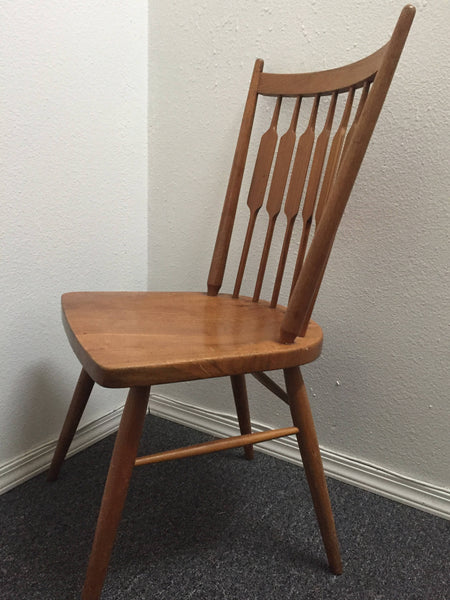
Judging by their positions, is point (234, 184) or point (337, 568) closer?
point (337, 568)

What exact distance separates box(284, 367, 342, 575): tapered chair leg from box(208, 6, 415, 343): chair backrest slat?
97 mm

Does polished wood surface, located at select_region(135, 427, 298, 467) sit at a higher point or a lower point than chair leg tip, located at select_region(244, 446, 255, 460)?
higher

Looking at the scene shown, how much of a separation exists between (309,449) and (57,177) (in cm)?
71

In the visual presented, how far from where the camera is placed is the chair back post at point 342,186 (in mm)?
576

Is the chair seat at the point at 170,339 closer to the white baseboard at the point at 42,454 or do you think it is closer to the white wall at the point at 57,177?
the white wall at the point at 57,177

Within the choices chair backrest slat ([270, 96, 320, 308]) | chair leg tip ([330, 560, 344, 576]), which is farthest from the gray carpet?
chair backrest slat ([270, 96, 320, 308])

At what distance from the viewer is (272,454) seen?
3.63 feet

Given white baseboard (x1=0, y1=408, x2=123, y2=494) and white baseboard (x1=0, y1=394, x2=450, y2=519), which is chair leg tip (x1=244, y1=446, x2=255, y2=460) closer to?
white baseboard (x1=0, y1=394, x2=450, y2=519)

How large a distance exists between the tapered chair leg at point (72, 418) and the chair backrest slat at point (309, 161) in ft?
1.02

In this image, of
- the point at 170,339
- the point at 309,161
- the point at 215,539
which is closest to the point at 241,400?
the point at 215,539

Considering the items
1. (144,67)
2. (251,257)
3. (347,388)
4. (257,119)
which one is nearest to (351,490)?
(347,388)

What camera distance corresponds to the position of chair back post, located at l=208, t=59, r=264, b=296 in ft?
2.99

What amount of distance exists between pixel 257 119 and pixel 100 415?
0.80 meters

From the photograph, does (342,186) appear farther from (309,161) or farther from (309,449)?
(309,449)
